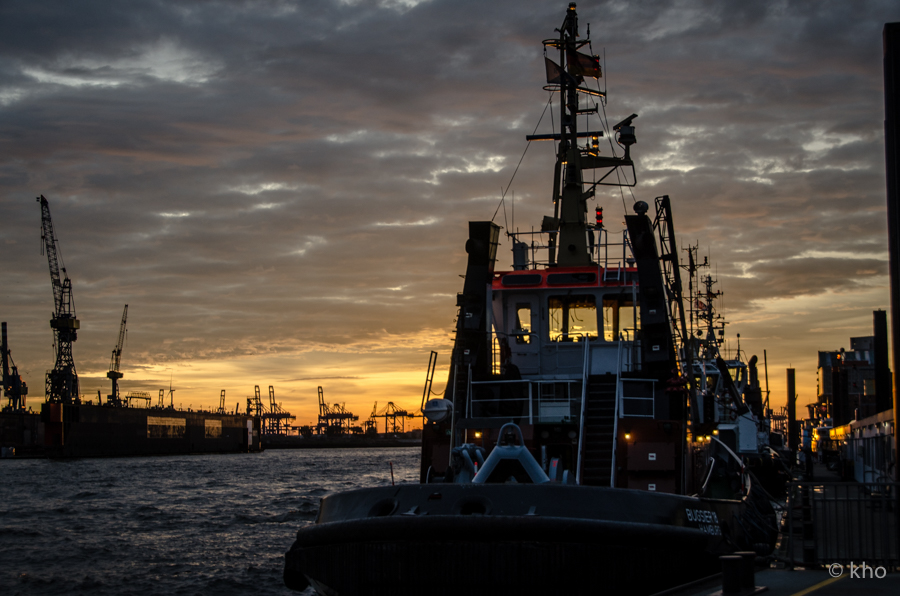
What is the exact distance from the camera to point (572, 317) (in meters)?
15.4

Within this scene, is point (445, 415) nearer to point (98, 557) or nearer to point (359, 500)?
point (359, 500)

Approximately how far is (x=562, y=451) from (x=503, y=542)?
4.61 m

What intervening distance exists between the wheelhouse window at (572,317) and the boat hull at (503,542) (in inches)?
204

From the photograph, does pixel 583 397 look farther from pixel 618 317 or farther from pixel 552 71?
pixel 552 71

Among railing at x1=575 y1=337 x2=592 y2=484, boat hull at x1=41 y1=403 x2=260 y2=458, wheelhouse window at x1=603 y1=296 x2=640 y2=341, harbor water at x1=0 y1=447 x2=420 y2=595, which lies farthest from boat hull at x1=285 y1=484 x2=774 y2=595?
boat hull at x1=41 y1=403 x2=260 y2=458

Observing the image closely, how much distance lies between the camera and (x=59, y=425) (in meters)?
103

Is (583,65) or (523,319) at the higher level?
(583,65)

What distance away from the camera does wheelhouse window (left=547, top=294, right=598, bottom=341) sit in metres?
15.3

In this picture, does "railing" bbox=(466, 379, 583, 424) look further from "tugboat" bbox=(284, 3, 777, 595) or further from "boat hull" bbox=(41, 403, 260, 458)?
"boat hull" bbox=(41, 403, 260, 458)

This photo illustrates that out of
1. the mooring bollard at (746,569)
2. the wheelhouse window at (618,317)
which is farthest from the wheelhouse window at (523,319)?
the mooring bollard at (746,569)

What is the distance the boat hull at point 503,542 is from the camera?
9109mm

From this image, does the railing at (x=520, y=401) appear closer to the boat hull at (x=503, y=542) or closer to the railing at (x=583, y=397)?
the railing at (x=583, y=397)

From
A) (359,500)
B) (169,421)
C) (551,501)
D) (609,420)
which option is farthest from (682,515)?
(169,421)

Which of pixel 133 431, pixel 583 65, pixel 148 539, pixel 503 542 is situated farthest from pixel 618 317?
pixel 133 431
